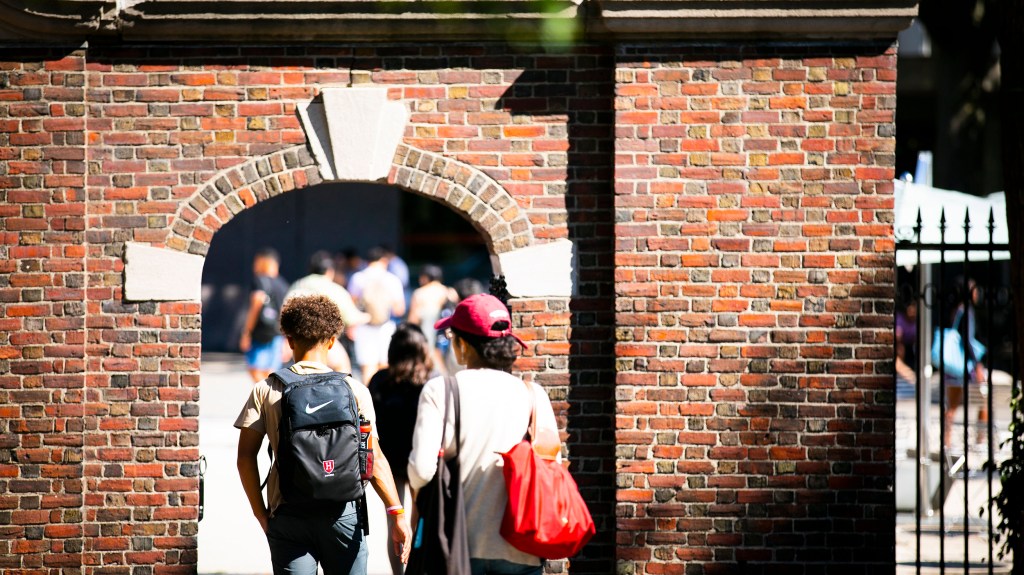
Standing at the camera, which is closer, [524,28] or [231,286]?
[524,28]

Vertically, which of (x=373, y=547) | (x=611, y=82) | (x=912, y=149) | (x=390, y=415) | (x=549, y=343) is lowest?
(x=373, y=547)

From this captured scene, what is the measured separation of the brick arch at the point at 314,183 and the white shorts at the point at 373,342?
5.19 meters

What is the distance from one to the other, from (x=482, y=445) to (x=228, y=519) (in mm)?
4808

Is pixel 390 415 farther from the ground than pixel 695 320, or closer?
closer

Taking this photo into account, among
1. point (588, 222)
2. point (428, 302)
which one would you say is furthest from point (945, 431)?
point (428, 302)

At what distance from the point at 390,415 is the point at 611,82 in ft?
7.11

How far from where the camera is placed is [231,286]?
63.0ft

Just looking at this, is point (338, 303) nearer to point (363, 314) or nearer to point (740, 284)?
point (363, 314)

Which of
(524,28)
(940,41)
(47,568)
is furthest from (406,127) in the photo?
(940,41)

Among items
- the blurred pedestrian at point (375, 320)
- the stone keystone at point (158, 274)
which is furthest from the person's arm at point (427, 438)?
the blurred pedestrian at point (375, 320)

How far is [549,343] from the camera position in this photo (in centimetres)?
601

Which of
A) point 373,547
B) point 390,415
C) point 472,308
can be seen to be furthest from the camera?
point 373,547

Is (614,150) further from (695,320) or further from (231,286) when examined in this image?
(231,286)

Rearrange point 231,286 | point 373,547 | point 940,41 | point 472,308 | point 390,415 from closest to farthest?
1. point 472,308
2. point 390,415
3. point 373,547
4. point 231,286
5. point 940,41
